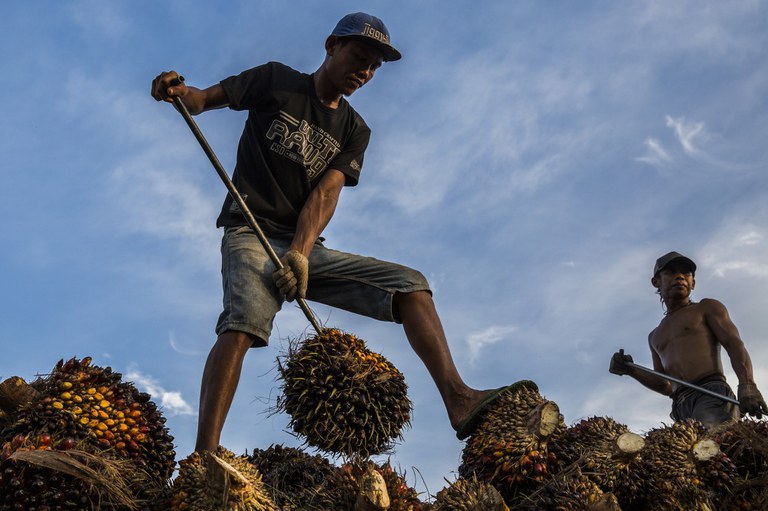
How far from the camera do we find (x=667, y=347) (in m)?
8.90

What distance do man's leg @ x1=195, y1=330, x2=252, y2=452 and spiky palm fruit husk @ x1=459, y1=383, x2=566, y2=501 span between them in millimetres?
1313

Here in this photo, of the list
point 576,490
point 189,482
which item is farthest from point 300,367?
point 576,490

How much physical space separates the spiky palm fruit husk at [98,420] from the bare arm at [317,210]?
1356mm

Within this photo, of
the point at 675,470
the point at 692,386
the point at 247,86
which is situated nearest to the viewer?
the point at 675,470

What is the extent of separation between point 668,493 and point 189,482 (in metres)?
2.38

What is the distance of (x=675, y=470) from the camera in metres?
4.39

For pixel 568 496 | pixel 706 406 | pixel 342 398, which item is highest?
pixel 706 406

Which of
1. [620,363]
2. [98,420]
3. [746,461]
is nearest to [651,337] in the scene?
[620,363]

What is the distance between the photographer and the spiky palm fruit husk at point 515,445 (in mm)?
4199

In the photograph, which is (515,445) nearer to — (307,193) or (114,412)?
(114,412)

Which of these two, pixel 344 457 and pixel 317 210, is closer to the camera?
pixel 344 457

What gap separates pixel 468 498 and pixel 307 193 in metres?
2.48

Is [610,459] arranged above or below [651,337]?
below

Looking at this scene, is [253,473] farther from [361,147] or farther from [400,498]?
[361,147]
